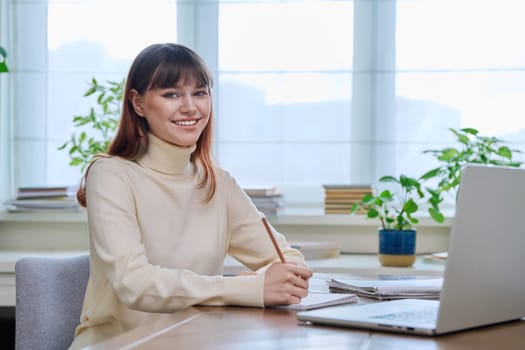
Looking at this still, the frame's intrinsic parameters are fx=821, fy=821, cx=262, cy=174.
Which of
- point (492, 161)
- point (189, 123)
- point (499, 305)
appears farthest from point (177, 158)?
point (492, 161)

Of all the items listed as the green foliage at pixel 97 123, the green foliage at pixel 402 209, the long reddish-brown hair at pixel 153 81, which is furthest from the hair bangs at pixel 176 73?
the green foliage at pixel 97 123

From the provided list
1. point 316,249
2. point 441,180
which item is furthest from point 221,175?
point 441,180

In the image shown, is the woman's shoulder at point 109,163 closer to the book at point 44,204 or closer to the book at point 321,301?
the book at point 321,301

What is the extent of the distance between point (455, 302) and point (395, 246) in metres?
1.67

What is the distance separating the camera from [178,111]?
1995mm

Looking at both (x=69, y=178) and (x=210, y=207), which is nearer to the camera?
(x=210, y=207)

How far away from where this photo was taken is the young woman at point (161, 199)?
6.04 feet

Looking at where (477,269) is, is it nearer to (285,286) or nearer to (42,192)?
(285,286)

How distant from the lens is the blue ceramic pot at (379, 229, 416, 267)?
2830mm

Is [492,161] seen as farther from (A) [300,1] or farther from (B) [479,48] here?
(A) [300,1]

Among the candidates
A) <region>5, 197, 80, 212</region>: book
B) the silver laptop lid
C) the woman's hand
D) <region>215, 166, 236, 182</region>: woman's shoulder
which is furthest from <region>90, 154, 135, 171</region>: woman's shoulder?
<region>5, 197, 80, 212</region>: book

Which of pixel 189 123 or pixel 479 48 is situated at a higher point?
pixel 479 48

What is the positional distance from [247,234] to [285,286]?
60 centimetres

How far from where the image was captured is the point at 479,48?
3.25m
